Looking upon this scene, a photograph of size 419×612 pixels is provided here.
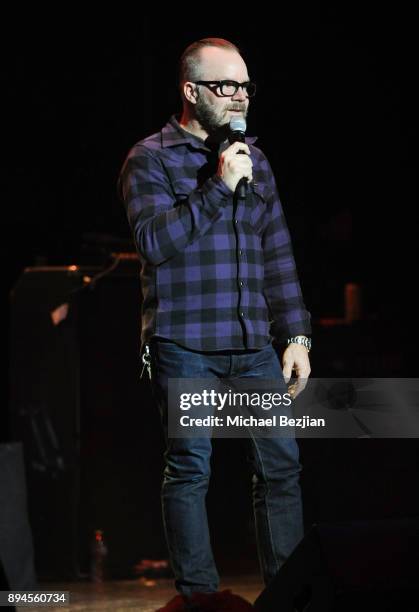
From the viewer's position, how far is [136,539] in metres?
4.07

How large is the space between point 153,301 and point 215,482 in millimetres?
1455

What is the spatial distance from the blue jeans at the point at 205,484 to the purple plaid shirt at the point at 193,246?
0.19 ft

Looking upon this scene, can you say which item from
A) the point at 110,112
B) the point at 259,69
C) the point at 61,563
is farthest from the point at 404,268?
the point at 61,563

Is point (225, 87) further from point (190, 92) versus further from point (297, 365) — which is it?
point (297, 365)

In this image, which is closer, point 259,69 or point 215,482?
point 215,482

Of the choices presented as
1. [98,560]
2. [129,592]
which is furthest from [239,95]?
[98,560]

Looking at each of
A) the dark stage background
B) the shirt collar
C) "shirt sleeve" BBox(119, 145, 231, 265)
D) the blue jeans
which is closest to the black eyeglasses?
the shirt collar

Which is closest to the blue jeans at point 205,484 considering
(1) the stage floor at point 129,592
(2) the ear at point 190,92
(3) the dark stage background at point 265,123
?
(2) the ear at point 190,92

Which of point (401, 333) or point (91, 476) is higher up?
point (401, 333)

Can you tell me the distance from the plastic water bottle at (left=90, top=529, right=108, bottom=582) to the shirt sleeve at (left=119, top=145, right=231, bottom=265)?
1699 millimetres

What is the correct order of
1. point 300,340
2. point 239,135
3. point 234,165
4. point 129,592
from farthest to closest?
point 129,592 < point 300,340 < point 239,135 < point 234,165

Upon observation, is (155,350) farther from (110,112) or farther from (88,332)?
(110,112)

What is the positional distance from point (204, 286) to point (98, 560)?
1.70m

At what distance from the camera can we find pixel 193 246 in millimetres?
2760
